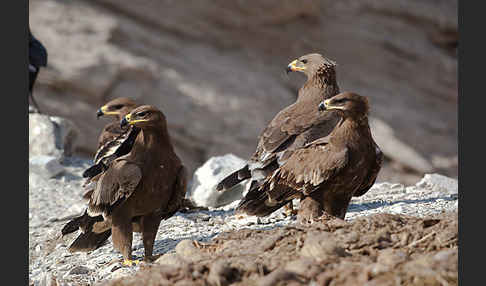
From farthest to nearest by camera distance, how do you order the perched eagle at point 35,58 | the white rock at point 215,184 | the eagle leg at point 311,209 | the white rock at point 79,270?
the perched eagle at point 35,58 < the white rock at point 215,184 < the eagle leg at point 311,209 < the white rock at point 79,270

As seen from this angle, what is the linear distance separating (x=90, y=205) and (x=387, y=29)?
607 inches

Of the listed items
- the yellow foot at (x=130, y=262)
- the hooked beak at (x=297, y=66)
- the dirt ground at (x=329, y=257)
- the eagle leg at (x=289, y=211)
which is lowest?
the eagle leg at (x=289, y=211)

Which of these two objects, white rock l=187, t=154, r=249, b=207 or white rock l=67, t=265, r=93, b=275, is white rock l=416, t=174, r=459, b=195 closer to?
white rock l=187, t=154, r=249, b=207

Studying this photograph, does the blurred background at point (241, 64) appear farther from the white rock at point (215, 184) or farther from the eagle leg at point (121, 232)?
the eagle leg at point (121, 232)

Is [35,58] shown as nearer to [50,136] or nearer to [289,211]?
[50,136]

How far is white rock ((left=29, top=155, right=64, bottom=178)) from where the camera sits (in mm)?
9875

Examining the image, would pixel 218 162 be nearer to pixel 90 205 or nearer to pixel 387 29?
pixel 90 205

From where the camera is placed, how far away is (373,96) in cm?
1972

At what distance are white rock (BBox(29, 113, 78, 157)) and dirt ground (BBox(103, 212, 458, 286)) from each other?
592 cm

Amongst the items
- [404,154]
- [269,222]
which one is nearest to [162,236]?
[269,222]

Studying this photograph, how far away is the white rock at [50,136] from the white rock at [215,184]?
2587 millimetres

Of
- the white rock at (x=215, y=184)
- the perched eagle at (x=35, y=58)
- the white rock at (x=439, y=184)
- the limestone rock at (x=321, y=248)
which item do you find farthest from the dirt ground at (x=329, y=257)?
the perched eagle at (x=35, y=58)

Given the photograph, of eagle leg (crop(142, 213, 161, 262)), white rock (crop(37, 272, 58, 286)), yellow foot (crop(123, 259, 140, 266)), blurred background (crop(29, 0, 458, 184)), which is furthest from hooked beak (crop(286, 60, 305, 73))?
blurred background (crop(29, 0, 458, 184))

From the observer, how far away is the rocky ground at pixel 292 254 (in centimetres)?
402
